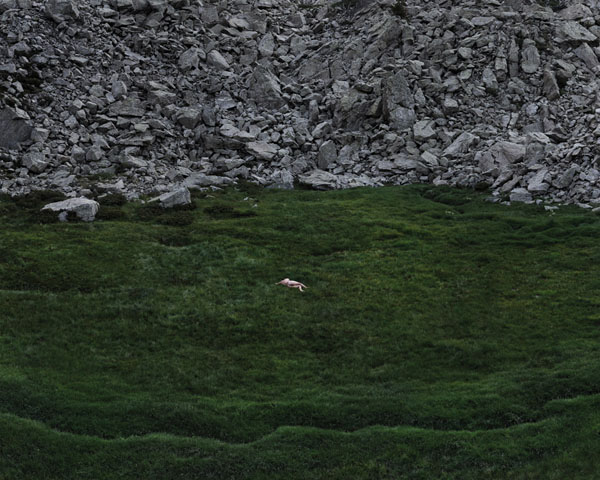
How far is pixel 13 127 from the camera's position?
208ft

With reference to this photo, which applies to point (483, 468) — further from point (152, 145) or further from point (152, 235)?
point (152, 145)

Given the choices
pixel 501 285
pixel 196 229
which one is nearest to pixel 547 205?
pixel 501 285

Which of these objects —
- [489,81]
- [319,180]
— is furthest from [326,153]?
[489,81]

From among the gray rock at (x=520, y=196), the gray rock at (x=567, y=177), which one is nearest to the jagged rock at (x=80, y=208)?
the gray rock at (x=520, y=196)

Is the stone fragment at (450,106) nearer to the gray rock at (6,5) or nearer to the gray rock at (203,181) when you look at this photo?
the gray rock at (203,181)

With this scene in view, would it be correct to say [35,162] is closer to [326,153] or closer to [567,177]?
[326,153]

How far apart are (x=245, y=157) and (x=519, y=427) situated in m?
47.3

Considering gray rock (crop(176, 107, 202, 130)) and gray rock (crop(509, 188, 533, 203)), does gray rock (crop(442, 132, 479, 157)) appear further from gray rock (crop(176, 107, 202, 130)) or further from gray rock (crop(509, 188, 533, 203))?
gray rock (crop(176, 107, 202, 130))

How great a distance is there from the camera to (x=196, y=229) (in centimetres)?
5069

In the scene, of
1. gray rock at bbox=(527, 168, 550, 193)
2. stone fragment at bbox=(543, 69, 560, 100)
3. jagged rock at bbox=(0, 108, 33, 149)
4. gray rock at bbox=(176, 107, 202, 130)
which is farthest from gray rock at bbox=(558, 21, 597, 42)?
jagged rock at bbox=(0, 108, 33, 149)

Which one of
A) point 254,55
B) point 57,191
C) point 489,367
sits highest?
point 254,55

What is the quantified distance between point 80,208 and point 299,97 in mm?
33649

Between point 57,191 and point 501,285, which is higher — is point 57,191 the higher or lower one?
the higher one

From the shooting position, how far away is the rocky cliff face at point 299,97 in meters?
60.9
